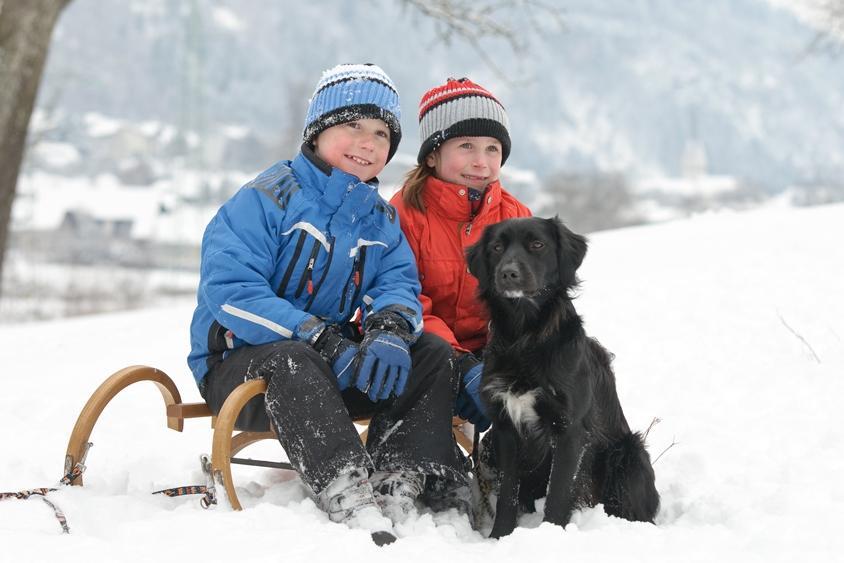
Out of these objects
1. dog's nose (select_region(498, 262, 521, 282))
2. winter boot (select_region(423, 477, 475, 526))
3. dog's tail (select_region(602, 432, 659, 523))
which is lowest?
winter boot (select_region(423, 477, 475, 526))

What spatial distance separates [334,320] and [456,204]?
2.55ft

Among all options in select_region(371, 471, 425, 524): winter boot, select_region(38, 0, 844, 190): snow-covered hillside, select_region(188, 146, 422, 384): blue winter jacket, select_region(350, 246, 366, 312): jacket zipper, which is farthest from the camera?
select_region(38, 0, 844, 190): snow-covered hillside

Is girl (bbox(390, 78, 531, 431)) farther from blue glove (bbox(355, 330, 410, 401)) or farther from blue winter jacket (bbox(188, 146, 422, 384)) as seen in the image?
blue glove (bbox(355, 330, 410, 401))

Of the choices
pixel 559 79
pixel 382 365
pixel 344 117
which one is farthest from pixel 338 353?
pixel 559 79

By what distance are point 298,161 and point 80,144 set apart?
315ft

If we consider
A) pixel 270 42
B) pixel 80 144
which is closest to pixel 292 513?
pixel 80 144

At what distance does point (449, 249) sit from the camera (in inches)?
143

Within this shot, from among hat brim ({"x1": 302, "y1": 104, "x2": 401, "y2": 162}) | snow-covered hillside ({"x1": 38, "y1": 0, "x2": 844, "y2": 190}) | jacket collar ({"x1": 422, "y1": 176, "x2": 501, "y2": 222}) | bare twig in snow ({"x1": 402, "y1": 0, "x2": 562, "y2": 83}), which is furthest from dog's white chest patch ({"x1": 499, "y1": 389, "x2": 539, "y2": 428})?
snow-covered hillside ({"x1": 38, "y1": 0, "x2": 844, "y2": 190})

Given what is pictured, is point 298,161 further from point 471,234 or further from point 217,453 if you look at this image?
point 217,453

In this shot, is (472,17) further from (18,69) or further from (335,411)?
(335,411)

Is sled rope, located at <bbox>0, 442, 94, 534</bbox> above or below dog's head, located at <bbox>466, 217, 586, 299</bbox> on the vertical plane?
below

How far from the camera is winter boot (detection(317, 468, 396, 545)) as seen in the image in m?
2.53

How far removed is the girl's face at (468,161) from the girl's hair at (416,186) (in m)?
0.10

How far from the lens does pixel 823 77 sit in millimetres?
146500
